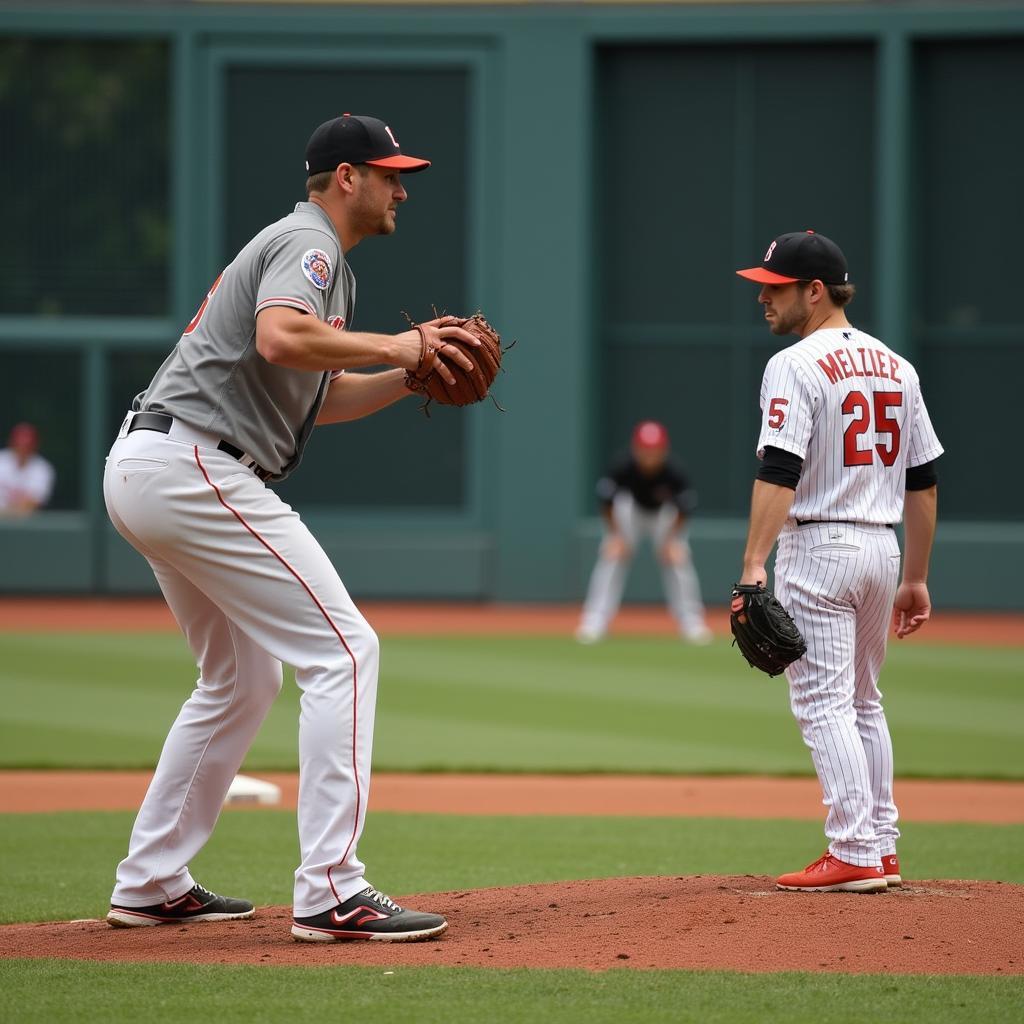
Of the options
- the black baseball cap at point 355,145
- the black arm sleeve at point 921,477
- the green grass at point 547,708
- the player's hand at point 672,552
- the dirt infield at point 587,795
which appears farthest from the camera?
the player's hand at point 672,552

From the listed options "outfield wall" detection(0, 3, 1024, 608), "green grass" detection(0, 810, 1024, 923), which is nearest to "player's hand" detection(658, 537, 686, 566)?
"outfield wall" detection(0, 3, 1024, 608)

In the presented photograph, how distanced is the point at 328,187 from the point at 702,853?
11.0 ft

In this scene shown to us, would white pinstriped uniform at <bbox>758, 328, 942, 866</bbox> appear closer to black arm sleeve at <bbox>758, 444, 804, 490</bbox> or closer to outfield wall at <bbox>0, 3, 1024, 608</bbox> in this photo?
black arm sleeve at <bbox>758, 444, 804, 490</bbox>

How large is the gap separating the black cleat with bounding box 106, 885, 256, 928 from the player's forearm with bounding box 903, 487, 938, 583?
2322 mm

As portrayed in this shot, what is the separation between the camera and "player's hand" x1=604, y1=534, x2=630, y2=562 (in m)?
16.1

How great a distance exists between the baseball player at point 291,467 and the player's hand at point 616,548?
11.4m

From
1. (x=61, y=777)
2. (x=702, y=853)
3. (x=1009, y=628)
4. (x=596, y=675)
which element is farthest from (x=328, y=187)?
(x=1009, y=628)

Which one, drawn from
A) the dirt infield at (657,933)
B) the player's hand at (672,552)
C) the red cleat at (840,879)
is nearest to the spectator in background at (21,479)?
the player's hand at (672,552)

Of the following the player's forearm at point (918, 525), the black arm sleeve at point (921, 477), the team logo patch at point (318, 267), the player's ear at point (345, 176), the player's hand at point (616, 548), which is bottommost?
the player's hand at point (616, 548)

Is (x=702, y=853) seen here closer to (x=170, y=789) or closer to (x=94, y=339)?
(x=170, y=789)

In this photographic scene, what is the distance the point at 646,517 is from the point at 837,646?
11.3 meters

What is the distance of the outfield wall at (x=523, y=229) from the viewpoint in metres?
20.3

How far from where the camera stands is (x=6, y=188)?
21.0 meters

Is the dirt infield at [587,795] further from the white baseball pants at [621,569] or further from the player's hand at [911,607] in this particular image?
the white baseball pants at [621,569]
